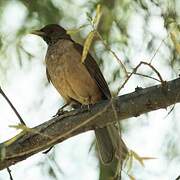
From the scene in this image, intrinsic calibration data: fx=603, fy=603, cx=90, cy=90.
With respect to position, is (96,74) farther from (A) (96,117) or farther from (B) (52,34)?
(A) (96,117)

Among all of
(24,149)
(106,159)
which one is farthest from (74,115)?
(106,159)

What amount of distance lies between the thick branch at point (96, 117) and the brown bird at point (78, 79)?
85cm

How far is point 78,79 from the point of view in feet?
15.5

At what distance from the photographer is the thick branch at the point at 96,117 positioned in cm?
338

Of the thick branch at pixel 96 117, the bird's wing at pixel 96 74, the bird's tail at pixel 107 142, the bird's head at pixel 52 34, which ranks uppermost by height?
the bird's head at pixel 52 34

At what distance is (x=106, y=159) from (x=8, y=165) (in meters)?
1.05

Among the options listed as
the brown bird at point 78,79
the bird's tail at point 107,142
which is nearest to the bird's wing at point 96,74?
the brown bird at point 78,79

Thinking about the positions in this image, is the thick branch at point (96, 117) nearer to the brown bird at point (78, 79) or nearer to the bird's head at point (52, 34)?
the brown bird at point (78, 79)

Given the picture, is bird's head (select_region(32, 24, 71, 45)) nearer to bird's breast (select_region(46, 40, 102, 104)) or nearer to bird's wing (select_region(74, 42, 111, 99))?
bird's breast (select_region(46, 40, 102, 104))

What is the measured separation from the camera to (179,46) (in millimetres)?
2906

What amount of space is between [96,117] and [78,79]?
1.26 meters

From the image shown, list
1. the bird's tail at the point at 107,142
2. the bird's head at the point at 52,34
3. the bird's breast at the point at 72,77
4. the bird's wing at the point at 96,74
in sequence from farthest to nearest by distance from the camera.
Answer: the bird's head at the point at 52,34 → the bird's breast at the point at 72,77 → the bird's wing at the point at 96,74 → the bird's tail at the point at 107,142

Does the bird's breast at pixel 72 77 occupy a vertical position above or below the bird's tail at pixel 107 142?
above

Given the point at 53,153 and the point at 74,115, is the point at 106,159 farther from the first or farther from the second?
the point at 74,115
